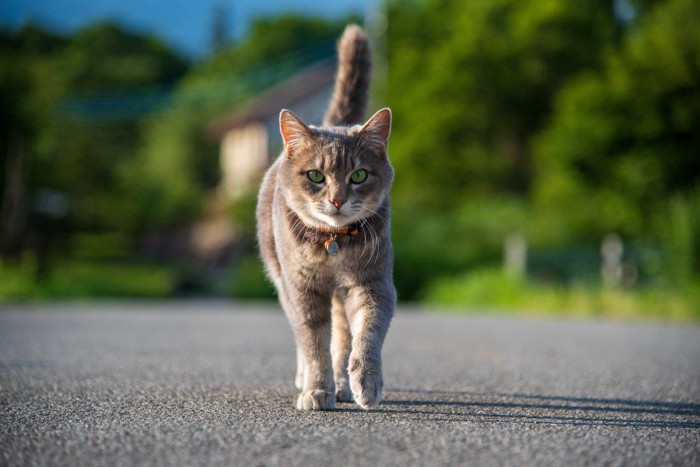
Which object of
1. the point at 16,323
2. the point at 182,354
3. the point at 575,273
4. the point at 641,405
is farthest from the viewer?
the point at 575,273

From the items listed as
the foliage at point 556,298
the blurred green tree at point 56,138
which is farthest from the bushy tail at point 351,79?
the blurred green tree at point 56,138

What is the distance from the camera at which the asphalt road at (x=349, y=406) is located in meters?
2.61

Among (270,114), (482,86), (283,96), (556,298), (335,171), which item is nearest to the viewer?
(335,171)

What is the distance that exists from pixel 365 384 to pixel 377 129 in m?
1.29

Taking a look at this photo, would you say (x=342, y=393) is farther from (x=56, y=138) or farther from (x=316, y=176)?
(x=56, y=138)

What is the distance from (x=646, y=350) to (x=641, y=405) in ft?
10.5

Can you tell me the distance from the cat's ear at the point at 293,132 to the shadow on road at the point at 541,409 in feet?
4.33

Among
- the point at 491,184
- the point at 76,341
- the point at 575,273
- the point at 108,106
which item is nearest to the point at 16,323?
the point at 76,341

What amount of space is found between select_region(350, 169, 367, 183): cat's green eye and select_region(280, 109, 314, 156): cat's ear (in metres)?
0.29

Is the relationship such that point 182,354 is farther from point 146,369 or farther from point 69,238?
point 69,238

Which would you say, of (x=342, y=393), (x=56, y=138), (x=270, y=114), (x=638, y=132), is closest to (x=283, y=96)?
(x=270, y=114)

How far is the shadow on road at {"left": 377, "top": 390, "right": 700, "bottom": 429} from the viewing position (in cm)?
328

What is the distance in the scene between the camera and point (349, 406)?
363 cm

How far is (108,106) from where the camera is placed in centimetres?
3947
